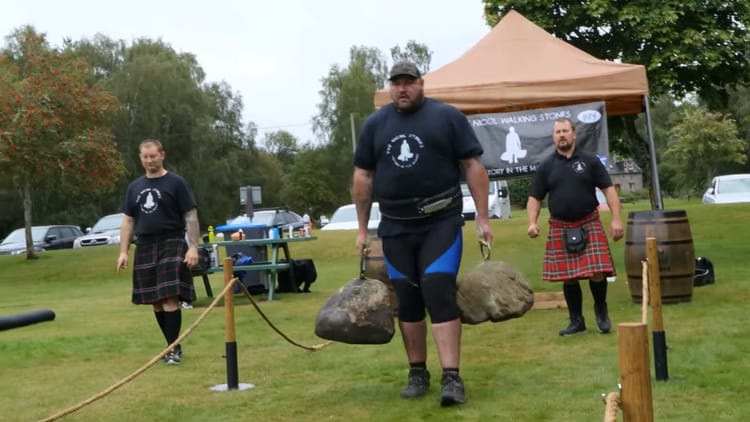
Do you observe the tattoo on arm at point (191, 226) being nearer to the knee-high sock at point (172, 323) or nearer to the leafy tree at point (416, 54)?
the knee-high sock at point (172, 323)

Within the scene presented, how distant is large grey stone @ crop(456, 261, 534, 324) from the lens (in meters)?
5.97

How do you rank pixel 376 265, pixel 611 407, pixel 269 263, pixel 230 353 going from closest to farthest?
pixel 611 407 → pixel 230 353 → pixel 376 265 → pixel 269 263

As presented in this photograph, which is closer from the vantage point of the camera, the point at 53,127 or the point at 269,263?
the point at 269,263

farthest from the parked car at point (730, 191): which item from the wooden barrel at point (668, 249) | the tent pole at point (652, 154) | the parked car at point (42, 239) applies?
the wooden barrel at point (668, 249)

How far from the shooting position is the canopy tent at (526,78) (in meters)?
10.4

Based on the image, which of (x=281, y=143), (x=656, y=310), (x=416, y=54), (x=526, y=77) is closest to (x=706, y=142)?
(x=416, y=54)

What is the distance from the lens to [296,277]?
14.5m

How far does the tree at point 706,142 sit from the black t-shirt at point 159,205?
47.4m

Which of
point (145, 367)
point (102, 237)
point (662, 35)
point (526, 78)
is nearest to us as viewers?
point (145, 367)

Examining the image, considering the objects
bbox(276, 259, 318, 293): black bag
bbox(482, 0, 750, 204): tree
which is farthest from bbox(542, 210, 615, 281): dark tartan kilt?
bbox(482, 0, 750, 204): tree

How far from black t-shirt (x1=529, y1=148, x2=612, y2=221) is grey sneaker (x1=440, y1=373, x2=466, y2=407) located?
113 inches

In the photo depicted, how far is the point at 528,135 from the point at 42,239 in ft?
84.5

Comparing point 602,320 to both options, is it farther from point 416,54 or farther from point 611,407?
point 416,54

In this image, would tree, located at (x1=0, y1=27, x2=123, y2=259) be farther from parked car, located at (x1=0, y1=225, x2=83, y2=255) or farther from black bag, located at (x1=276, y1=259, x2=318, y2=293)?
black bag, located at (x1=276, y1=259, x2=318, y2=293)
